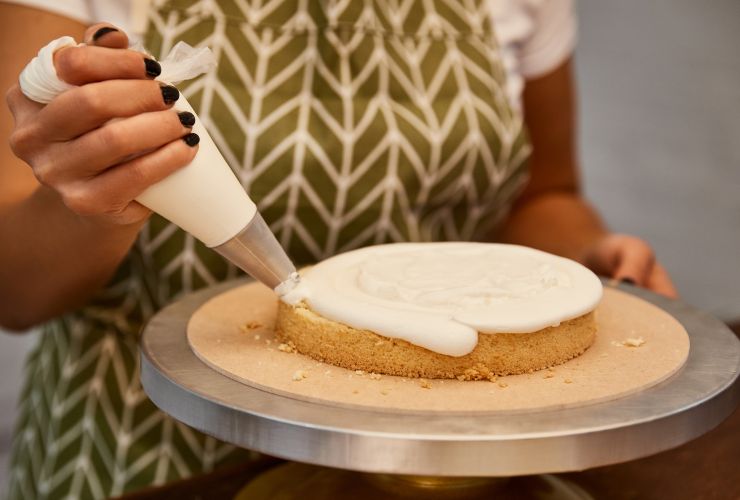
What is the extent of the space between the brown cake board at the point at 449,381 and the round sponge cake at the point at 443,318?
12mm

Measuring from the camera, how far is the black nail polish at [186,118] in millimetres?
599

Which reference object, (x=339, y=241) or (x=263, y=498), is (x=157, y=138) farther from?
(x=339, y=241)

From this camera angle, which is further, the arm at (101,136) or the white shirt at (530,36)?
the white shirt at (530,36)

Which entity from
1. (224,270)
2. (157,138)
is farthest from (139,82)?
(224,270)

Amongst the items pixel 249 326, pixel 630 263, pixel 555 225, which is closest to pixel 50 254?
pixel 249 326

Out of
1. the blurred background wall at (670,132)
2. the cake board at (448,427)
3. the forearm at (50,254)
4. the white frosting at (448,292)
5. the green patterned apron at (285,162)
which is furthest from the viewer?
the blurred background wall at (670,132)

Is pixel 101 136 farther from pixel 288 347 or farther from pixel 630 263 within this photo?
pixel 630 263

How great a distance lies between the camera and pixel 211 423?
1.93ft

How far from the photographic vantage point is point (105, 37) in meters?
0.59

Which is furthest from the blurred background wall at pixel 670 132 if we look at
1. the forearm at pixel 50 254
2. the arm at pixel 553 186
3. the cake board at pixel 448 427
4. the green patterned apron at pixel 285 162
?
the cake board at pixel 448 427

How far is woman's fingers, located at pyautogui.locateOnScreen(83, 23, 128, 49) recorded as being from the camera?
23.2 inches

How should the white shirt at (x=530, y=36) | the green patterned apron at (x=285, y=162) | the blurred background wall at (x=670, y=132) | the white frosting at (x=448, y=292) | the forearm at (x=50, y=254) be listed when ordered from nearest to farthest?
the white frosting at (x=448, y=292)
the forearm at (x=50, y=254)
the green patterned apron at (x=285, y=162)
the white shirt at (x=530, y=36)
the blurred background wall at (x=670, y=132)

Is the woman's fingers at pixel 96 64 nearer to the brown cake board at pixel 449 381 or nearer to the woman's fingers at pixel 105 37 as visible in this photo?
the woman's fingers at pixel 105 37

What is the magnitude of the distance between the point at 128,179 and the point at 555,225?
819 millimetres
